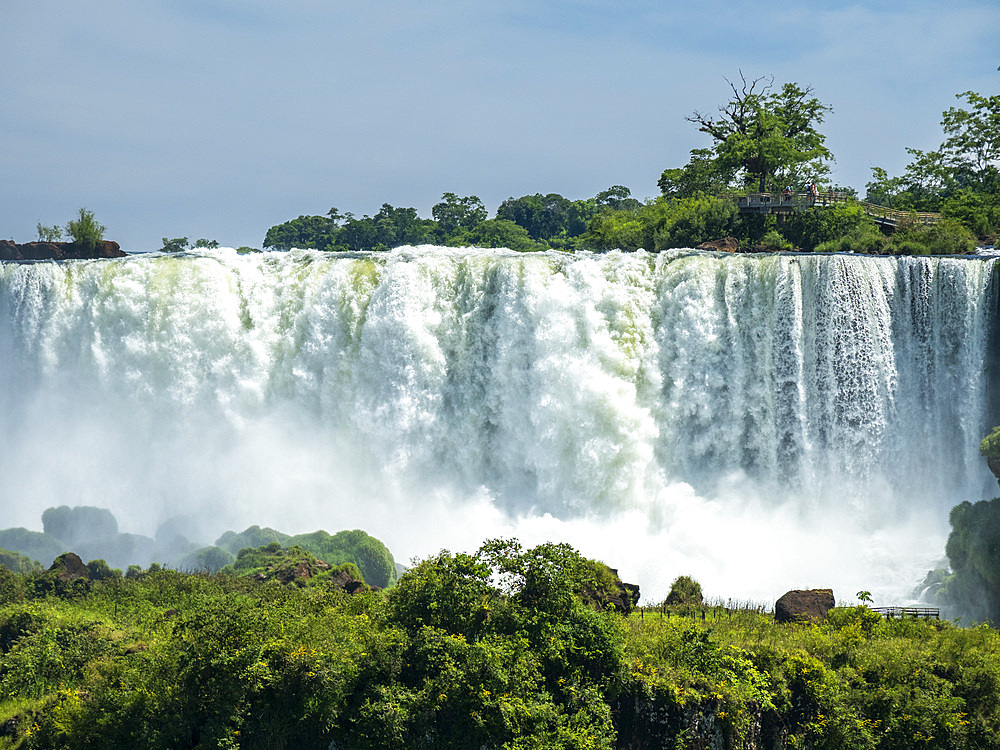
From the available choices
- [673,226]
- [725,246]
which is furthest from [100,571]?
[673,226]

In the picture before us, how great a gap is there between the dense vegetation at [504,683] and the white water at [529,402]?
780 cm

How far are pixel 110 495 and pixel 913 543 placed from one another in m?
22.1

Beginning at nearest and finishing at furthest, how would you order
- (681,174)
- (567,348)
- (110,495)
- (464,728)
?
(464,728), (567,348), (110,495), (681,174)

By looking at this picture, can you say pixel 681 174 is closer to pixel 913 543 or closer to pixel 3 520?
pixel 913 543

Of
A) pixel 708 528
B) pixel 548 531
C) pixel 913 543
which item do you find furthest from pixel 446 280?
pixel 913 543

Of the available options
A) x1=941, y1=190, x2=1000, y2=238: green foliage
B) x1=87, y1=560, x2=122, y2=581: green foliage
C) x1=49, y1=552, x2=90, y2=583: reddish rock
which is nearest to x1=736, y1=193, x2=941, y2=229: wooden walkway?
x1=941, y1=190, x2=1000, y2=238: green foliage

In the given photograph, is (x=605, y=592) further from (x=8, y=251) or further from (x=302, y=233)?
(x=302, y=233)

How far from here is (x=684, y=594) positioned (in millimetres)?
22609

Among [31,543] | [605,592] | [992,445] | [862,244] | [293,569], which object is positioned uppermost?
[862,244]

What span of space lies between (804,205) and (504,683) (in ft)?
88.6

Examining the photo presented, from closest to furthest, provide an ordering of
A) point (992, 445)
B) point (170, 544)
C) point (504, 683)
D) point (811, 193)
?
point (504, 683)
point (992, 445)
point (170, 544)
point (811, 193)

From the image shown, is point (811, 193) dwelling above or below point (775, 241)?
above

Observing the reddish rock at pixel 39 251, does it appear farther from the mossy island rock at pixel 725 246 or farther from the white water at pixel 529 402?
the mossy island rock at pixel 725 246

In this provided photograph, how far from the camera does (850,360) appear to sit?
2772 cm
